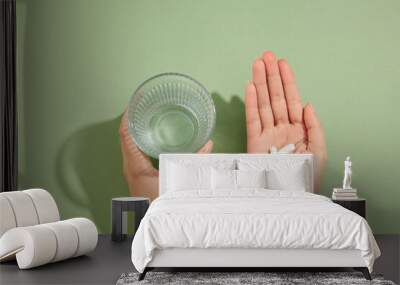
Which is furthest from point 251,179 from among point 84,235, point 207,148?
point 84,235

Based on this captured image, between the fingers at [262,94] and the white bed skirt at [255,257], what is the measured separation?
2.34m

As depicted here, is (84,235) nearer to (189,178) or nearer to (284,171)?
(189,178)

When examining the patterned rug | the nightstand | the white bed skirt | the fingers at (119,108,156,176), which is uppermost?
the fingers at (119,108,156,176)

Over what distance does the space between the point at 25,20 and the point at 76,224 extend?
257 cm

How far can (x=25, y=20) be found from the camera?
6613 mm

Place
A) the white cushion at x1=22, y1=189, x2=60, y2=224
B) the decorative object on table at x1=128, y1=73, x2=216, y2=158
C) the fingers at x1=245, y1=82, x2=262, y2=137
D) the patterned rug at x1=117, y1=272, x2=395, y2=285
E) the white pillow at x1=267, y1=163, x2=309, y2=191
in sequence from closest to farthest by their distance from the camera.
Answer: the patterned rug at x1=117, y1=272, x2=395, y2=285
the white cushion at x1=22, y1=189, x2=60, y2=224
the white pillow at x1=267, y1=163, x2=309, y2=191
the decorative object on table at x1=128, y1=73, x2=216, y2=158
the fingers at x1=245, y1=82, x2=262, y2=137

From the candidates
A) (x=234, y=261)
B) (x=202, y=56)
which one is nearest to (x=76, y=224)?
(x=234, y=261)

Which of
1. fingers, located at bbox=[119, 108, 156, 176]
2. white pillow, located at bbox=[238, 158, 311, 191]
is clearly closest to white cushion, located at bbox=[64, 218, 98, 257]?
fingers, located at bbox=[119, 108, 156, 176]

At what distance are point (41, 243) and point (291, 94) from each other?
10.2 feet

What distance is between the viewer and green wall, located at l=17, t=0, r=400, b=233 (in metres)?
6.63

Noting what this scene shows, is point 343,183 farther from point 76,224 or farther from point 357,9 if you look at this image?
point 76,224

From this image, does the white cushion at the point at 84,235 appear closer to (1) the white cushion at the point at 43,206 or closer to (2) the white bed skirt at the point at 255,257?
(1) the white cushion at the point at 43,206

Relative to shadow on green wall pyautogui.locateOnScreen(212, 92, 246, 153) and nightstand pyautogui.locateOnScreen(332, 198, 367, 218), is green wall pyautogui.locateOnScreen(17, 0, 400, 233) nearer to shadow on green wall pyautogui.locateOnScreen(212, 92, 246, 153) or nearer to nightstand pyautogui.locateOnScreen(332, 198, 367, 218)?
shadow on green wall pyautogui.locateOnScreen(212, 92, 246, 153)

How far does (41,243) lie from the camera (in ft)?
15.4
